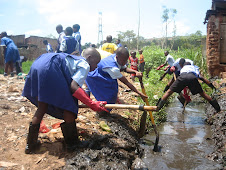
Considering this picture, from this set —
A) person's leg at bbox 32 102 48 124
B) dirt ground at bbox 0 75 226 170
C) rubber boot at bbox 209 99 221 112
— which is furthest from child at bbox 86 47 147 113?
rubber boot at bbox 209 99 221 112

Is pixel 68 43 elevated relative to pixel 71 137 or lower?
elevated

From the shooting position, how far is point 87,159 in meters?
2.24

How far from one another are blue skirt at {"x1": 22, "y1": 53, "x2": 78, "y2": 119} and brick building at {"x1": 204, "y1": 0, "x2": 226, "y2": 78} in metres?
7.74

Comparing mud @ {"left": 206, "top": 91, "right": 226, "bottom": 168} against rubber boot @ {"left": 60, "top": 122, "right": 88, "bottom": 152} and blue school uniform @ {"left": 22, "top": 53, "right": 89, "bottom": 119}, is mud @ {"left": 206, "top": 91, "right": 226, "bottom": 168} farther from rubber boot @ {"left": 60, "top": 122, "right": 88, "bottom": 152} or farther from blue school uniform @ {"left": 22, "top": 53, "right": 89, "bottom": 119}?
blue school uniform @ {"left": 22, "top": 53, "right": 89, "bottom": 119}

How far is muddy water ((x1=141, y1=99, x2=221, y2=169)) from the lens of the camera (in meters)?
2.96

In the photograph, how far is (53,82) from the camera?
2.24 m

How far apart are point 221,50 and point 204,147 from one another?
20.8 feet

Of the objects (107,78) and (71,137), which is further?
(107,78)

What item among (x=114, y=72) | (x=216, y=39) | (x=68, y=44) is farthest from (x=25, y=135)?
(x=216, y=39)

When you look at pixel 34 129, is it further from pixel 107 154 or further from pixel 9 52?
pixel 9 52

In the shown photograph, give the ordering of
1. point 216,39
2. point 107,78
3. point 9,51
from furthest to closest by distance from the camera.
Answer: point 216,39 < point 9,51 < point 107,78

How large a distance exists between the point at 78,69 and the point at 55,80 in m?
0.29

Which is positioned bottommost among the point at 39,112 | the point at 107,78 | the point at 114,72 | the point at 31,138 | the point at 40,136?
the point at 40,136

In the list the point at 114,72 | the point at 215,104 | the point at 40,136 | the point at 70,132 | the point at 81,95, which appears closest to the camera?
the point at 81,95
